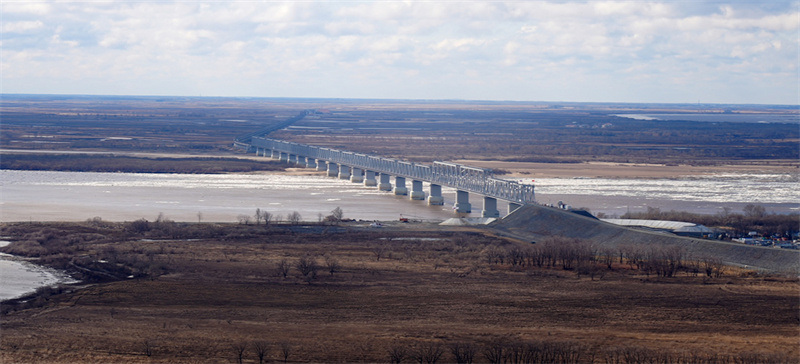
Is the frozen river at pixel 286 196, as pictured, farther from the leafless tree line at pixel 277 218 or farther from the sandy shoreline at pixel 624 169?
the sandy shoreline at pixel 624 169

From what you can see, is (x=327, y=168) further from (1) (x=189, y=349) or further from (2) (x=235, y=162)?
(1) (x=189, y=349)

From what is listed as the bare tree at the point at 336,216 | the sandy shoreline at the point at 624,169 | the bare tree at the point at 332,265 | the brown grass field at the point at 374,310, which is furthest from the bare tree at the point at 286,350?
the sandy shoreline at the point at 624,169

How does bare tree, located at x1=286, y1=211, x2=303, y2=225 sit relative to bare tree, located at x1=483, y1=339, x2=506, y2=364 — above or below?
below

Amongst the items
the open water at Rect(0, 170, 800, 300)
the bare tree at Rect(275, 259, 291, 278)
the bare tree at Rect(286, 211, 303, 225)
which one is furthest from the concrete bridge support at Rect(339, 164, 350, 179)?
the bare tree at Rect(275, 259, 291, 278)

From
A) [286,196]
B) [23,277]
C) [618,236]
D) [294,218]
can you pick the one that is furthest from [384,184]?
[23,277]

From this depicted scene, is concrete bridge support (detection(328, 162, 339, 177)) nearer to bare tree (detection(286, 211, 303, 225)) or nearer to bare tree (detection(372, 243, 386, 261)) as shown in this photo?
bare tree (detection(286, 211, 303, 225))

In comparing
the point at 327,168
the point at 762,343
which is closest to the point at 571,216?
the point at 762,343
